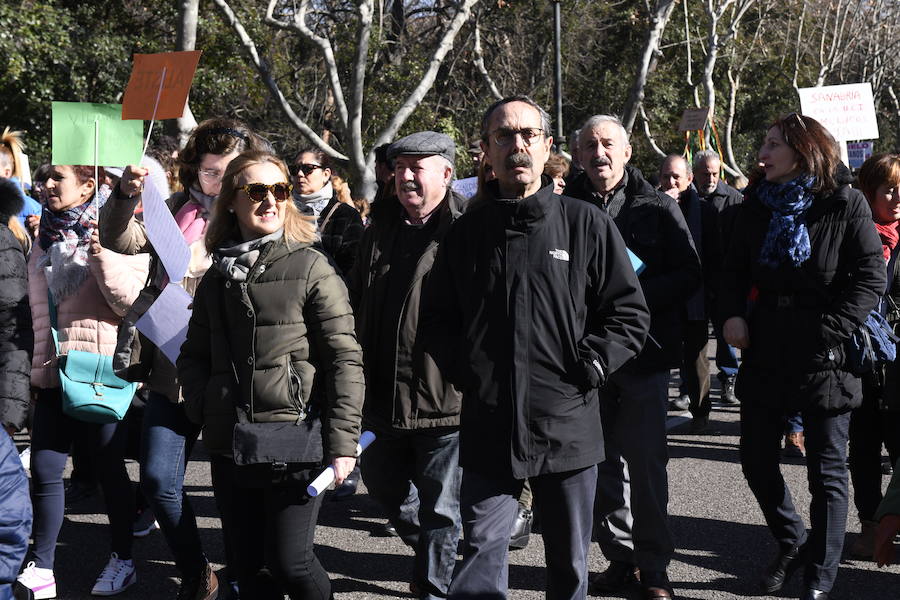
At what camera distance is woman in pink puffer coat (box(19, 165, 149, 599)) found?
4523mm

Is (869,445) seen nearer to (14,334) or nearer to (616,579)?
(616,579)

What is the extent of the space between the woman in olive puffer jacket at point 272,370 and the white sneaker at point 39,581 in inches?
56.3

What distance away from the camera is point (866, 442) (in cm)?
512

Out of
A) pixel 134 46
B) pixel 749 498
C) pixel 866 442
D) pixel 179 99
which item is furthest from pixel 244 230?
pixel 134 46

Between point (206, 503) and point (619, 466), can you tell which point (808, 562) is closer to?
point (619, 466)

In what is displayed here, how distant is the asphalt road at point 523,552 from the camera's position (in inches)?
181

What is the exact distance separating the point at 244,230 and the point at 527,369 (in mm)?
1147

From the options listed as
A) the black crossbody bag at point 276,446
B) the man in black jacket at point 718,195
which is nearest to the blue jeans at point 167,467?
the black crossbody bag at point 276,446

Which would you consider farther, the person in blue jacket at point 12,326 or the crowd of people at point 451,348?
the person in blue jacket at point 12,326

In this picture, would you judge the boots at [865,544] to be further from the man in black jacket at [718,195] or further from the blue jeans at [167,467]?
the man in black jacket at [718,195]

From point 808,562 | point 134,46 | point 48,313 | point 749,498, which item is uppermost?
point 134,46

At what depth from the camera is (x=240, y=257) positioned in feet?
11.5

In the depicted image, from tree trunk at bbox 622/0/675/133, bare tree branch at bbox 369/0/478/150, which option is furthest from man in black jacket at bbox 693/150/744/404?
tree trunk at bbox 622/0/675/133

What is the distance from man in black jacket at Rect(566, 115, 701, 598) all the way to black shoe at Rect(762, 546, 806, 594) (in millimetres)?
480
